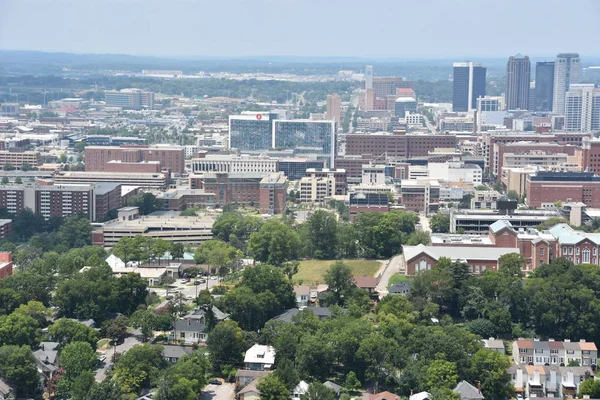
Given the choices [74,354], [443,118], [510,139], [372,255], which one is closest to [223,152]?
[510,139]

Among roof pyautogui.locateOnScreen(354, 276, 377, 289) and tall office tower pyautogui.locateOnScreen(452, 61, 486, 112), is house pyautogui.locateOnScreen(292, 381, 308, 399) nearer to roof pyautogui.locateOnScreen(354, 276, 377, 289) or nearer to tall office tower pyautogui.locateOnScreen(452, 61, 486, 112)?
roof pyautogui.locateOnScreen(354, 276, 377, 289)

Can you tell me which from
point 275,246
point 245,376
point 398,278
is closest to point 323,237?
point 275,246

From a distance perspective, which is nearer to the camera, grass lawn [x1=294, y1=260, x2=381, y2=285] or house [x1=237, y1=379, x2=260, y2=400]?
house [x1=237, y1=379, x2=260, y2=400]

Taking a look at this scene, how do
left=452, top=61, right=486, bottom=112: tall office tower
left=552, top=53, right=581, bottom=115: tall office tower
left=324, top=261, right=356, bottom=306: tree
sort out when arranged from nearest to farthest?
1. left=324, top=261, right=356, bottom=306: tree
2. left=552, top=53, right=581, bottom=115: tall office tower
3. left=452, top=61, right=486, bottom=112: tall office tower

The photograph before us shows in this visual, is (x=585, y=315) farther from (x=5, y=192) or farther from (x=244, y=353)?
(x=5, y=192)

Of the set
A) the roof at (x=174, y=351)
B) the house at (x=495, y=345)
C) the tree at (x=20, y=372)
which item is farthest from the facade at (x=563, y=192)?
the tree at (x=20, y=372)

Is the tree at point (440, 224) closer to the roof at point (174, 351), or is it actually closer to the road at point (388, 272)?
the road at point (388, 272)

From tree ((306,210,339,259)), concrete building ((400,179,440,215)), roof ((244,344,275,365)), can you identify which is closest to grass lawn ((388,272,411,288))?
tree ((306,210,339,259))
